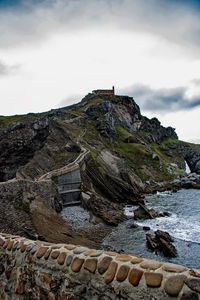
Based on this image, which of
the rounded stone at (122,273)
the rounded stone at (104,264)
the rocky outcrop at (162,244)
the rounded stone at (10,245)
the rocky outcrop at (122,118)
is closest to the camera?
the rounded stone at (122,273)

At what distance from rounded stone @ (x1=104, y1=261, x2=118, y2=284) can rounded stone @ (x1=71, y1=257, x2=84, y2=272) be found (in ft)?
2.07

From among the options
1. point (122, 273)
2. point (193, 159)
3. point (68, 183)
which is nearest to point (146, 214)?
point (68, 183)

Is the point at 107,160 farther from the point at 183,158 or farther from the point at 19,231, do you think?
the point at 183,158

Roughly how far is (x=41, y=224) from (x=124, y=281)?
57.2 feet

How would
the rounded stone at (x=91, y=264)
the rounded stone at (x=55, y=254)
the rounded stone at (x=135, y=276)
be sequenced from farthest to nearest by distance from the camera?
the rounded stone at (x=55, y=254)
the rounded stone at (x=91, y=264)
the rounded stone at (x=135, y=276)

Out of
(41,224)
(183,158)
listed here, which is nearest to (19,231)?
(41,224)

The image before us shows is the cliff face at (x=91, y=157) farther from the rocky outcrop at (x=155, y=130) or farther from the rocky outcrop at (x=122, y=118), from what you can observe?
the rocky outcrop at (x=155, y=130)

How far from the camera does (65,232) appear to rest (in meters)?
20.7

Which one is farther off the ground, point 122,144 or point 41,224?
point 122,144

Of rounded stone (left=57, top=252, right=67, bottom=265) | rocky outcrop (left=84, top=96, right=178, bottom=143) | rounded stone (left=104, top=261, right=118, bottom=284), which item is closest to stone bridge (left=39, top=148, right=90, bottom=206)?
rounded stone (left=57, top=252, right=67, bottom=265)

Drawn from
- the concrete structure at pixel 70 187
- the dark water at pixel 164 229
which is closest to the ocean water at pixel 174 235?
the dark water at pixel 164 229

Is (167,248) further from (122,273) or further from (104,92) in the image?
(104,92)

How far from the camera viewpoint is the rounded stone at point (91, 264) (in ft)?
12.4

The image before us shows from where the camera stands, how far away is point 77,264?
404 cm
